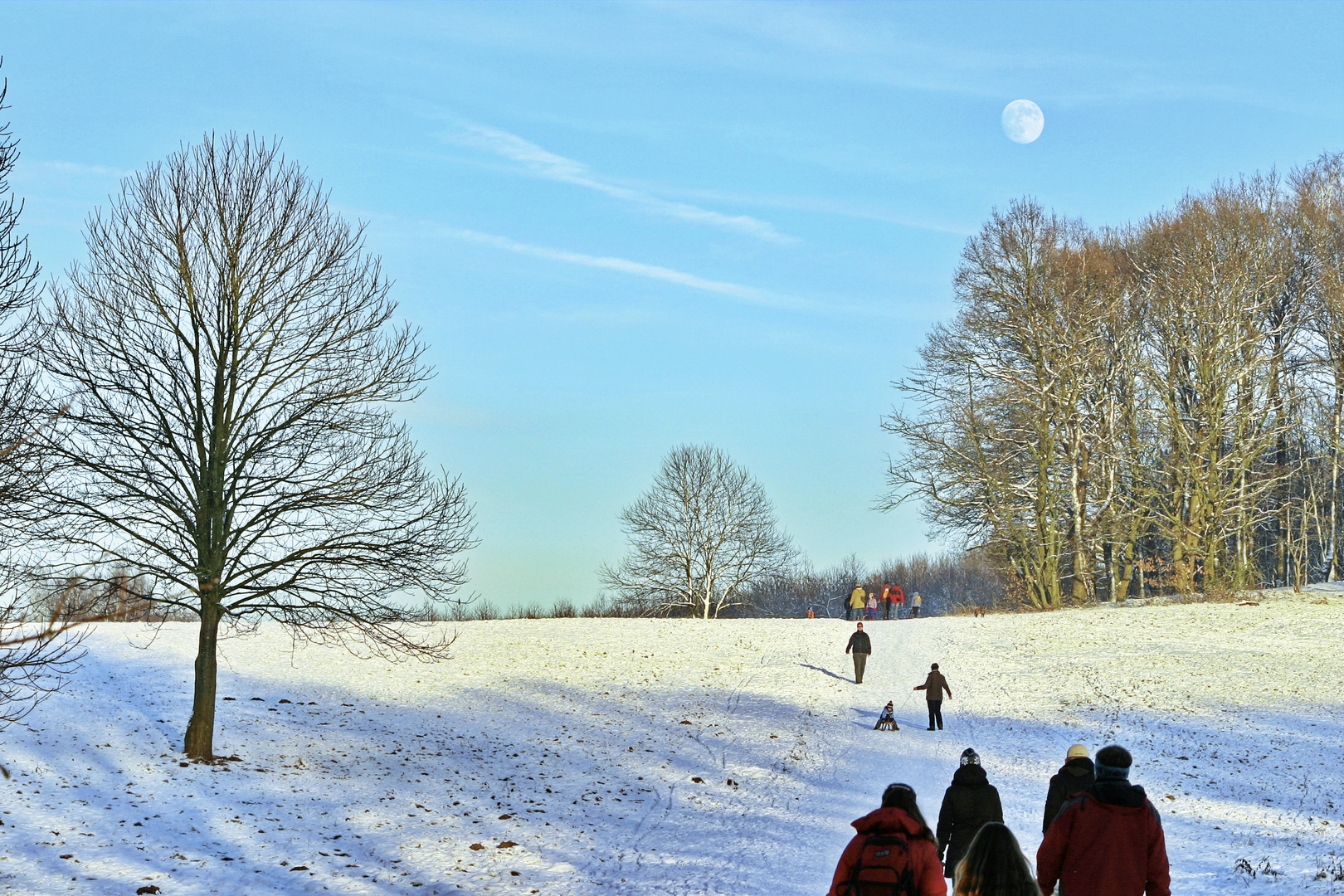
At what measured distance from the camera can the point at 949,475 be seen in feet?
140

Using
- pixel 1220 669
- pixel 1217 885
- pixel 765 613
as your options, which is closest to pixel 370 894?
pixel 1217 885

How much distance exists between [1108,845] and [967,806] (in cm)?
268

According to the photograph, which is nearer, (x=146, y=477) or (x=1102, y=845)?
(x=1102, y=845)

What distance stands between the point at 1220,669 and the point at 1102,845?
82.4 ft

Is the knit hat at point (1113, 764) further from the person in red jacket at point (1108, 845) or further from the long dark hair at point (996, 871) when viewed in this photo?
the long dark hair at point (996, 871)

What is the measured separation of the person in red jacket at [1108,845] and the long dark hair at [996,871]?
1.68 meters

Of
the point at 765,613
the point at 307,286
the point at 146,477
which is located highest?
the point at 307,286

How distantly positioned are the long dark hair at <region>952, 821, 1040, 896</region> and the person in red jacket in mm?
1682

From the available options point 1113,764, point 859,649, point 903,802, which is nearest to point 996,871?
point 903,802

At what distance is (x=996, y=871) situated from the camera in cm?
414

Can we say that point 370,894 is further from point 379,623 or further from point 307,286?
point 307,286

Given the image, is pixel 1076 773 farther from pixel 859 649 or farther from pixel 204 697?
pixel 859 649

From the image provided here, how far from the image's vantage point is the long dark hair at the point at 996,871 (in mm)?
4117

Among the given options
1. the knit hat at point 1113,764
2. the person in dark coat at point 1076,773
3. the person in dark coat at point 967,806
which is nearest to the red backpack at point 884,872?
the knit hat at point 1113,764
